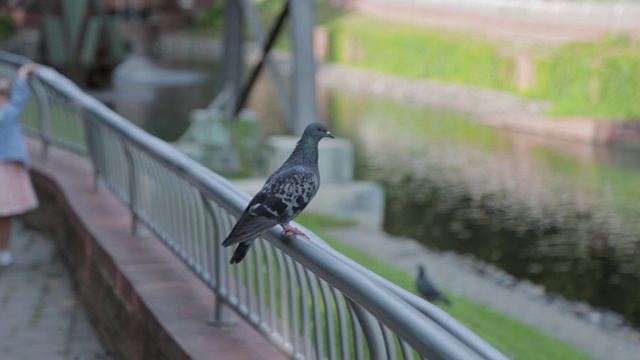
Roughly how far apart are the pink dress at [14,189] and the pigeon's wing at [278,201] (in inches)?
185

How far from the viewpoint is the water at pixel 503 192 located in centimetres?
1517

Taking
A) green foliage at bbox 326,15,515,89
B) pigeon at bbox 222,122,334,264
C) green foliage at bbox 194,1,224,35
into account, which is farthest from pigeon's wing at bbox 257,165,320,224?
green foliage at bbox 194,1,224,35

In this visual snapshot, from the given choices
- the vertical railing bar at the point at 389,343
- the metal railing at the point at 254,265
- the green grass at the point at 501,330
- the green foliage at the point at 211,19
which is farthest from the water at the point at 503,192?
the green foliage at the point at 211,19

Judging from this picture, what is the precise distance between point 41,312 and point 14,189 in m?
1.36

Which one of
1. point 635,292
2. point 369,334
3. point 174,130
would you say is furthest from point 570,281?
point 174,130

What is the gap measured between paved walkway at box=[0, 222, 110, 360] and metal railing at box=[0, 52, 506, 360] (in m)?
0.72

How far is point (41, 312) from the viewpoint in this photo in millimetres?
7664

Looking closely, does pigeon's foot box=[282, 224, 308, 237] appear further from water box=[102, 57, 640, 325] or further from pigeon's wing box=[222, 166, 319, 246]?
water box=[102, 57, 640, 325]

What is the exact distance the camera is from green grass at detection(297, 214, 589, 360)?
9461 millimetres

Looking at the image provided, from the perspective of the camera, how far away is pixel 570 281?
14227 millimetres

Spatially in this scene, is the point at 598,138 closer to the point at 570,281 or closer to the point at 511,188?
the point at 511,188

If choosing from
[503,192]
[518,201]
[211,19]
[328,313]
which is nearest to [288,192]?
[328,313]

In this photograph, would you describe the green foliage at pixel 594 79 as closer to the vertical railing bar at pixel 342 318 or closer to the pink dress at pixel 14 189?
the pink dress at pixel 14 189

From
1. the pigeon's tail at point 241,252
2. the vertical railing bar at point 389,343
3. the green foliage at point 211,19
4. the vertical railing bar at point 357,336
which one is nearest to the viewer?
the vertical railing bar at point 389,343
